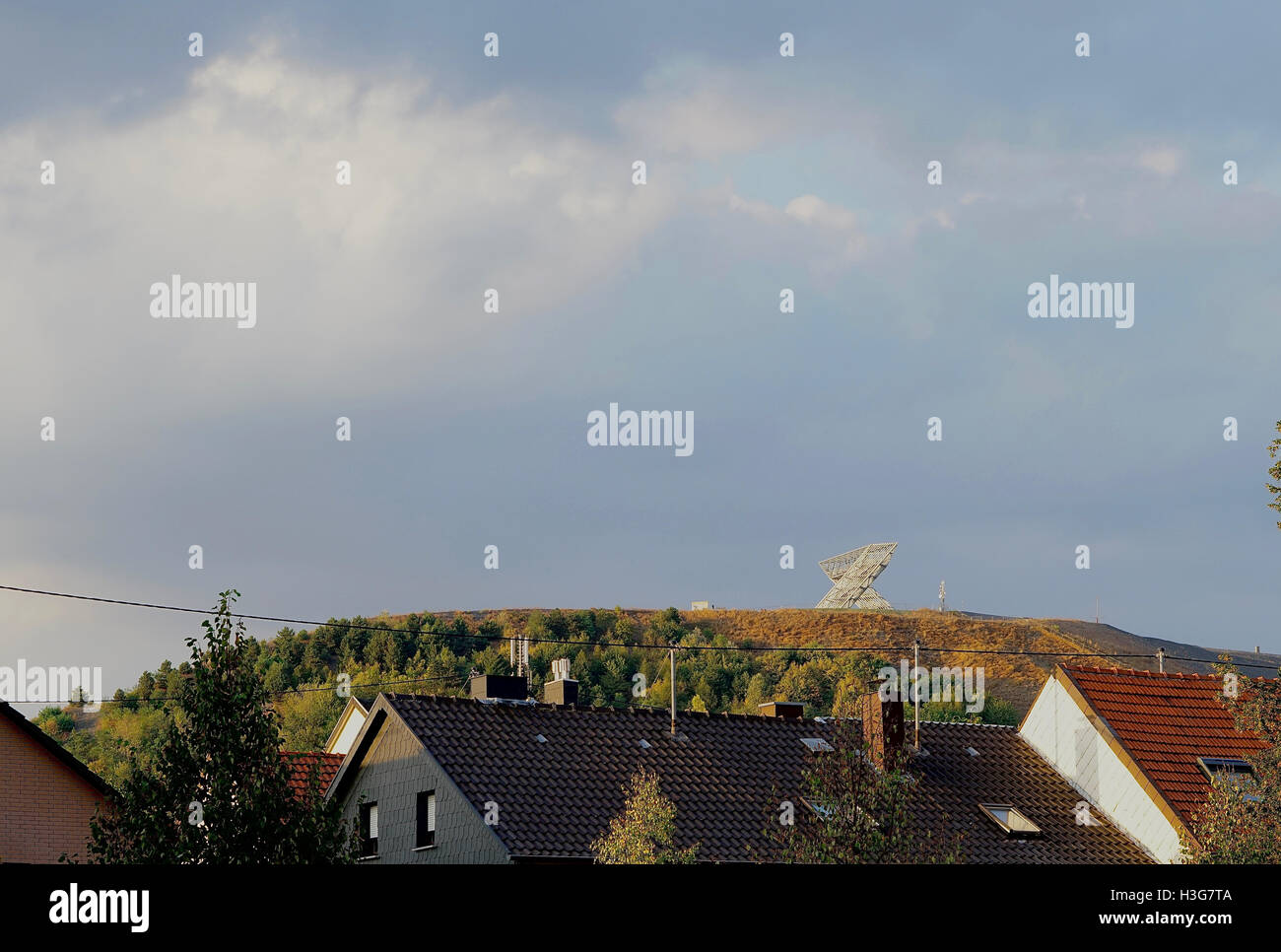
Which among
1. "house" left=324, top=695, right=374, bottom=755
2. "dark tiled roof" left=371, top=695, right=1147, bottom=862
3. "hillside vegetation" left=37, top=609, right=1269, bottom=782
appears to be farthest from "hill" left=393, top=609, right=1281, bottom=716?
"dark tiled roof" left=371, top=695, right=1147, bottom=862

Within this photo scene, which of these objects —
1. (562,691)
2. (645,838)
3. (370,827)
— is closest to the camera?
(645,838)

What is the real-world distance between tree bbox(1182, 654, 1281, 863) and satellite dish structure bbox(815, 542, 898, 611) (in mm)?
85723

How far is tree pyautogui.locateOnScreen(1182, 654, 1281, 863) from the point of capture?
82.4 feet

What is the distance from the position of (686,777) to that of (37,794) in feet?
44.5

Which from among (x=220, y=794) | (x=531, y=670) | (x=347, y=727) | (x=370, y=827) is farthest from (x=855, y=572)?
(x=220, y=794)

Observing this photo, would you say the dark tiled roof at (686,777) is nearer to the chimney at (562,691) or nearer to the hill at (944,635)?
the chimney at (562,691)

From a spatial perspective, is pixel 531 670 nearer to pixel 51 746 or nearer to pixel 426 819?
pixel 426 819

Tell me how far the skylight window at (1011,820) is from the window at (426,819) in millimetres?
12930

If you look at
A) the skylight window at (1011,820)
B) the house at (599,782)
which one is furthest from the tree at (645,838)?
the skylight window at (1011,820)

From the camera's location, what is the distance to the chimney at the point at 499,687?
122 ft

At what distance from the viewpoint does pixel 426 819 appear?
33.0m

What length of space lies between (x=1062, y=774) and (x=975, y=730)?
2.61 m
